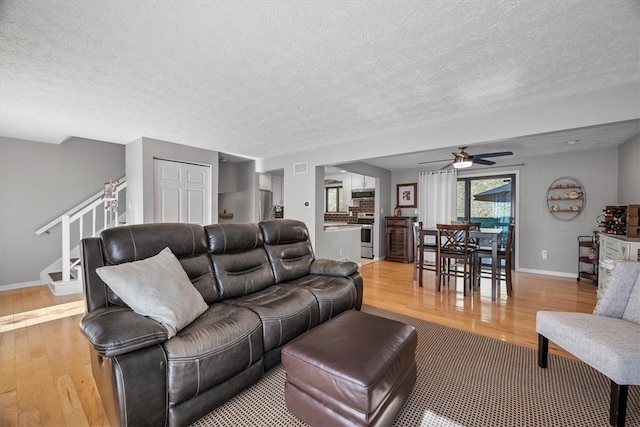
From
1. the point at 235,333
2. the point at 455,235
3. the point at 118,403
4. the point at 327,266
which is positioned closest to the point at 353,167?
the point at 455,235

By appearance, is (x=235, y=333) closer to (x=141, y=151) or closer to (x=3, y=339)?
(x=3, y=339)

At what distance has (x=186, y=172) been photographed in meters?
4.68

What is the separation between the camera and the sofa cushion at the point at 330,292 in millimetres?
2174

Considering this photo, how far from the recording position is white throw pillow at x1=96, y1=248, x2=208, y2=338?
1470 millimetres

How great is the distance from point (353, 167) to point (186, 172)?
10.3 feet

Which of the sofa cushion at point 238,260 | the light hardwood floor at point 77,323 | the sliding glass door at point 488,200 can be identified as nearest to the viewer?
the light hardwood floor at point 77,323

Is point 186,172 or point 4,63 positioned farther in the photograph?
point 186,172

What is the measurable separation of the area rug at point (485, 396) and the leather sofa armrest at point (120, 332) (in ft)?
1.85

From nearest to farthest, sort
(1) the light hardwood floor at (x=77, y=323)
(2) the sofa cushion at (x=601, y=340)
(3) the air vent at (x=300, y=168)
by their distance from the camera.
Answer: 1. (2) the sofa cushion at (x=601, y=340)
2. (1) the light hardwood floor at (x=77, y=323)
3. (3) the air vent at (x=300, y=168)

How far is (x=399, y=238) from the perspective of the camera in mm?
6102

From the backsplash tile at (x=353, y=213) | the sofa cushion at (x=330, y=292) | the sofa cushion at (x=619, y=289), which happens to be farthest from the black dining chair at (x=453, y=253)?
the backsplash tile at (x=353, y=213)

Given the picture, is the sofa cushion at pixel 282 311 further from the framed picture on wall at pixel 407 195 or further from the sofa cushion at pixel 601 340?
the framed picture on wall at pixel 407 195

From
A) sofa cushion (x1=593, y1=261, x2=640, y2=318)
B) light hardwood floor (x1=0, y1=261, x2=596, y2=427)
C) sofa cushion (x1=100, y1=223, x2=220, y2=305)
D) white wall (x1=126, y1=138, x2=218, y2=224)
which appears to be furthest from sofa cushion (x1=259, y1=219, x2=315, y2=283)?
white wall (x1=126, y1=138, x2=218, y2=224)

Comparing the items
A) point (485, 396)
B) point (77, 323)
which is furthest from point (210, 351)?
point (77, 323)
